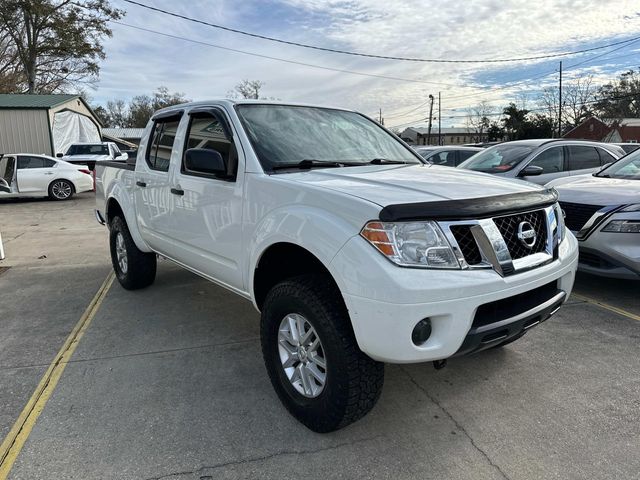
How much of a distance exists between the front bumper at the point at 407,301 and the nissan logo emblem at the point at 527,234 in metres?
0.30

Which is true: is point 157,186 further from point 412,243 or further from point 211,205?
point 412,243

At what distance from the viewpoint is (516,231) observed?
2559 mm

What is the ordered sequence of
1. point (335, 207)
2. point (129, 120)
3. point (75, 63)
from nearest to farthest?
1. point (335, 207)
2. point (75, 63)
3. point (129, 120)

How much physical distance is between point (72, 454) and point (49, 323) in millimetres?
2339

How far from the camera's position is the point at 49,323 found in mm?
4504

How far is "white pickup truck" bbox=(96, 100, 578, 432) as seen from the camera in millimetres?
2234

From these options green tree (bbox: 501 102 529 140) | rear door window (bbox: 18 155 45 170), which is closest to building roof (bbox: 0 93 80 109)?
rear door window (bbox: 18 155 45 170)

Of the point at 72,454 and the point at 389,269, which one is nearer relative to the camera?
the point at 389,269

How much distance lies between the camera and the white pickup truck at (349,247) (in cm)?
223

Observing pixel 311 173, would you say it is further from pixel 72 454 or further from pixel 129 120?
pixel 129 120

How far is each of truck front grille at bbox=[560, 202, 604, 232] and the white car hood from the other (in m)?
0.04

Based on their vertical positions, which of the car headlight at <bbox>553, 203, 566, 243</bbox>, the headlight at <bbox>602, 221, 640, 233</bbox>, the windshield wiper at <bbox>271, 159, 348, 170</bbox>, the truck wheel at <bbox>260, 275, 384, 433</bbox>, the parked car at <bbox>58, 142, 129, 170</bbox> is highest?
the parked car at <bbox>58, 142, 129, 170</bbox>

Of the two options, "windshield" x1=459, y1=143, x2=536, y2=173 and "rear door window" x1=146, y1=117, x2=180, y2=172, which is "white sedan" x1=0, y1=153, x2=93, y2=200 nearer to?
"rear door window" x1=146, y1=117, x2=180, y2=172

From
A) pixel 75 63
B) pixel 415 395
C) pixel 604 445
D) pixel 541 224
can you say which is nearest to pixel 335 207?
pixel 541 224
